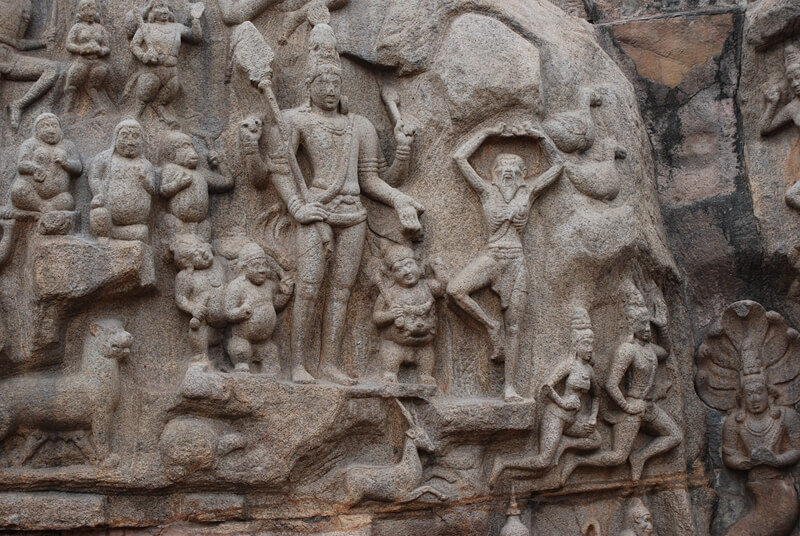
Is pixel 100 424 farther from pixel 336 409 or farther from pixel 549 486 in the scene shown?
pixel 549 486

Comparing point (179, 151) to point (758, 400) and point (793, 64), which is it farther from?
point (793, 64)

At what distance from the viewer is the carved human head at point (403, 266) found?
735cm

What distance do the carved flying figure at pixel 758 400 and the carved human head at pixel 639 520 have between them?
0.74 m

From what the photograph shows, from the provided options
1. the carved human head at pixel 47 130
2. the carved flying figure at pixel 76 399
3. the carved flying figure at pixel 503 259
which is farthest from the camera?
the carved flying figure at pixel 503 259

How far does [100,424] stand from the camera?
6.71 metres

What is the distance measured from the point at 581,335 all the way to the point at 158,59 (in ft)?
11.6

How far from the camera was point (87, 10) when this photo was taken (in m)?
7.24

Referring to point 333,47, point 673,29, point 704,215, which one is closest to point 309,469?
point 333,47

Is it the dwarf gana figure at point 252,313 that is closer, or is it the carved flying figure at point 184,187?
the dwarf gana figure at point 252,313

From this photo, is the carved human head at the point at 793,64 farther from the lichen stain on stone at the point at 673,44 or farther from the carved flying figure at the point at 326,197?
the carved flying figure at the point at 326,197

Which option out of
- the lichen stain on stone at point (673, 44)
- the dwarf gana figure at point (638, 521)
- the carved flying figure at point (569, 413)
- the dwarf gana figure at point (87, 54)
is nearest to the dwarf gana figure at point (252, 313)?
the dwarf gana figure at point (87, 54)

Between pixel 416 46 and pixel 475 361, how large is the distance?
2.38m

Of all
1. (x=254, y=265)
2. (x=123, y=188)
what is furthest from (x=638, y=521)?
(x=123, y=188)

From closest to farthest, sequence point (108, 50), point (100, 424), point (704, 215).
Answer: point (100, 424) → point (108, 50) → point (704, 215)
